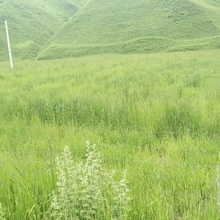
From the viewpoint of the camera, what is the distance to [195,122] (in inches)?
306

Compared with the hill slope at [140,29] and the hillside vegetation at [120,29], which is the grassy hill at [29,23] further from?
the hill slope at [140,29]

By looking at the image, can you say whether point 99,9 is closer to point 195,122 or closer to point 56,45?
point 56,45

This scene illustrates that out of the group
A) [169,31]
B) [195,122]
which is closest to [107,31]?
[169,31]

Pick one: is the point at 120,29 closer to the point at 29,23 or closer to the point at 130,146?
the point at 29,23

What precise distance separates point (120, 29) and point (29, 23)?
35.0 metres

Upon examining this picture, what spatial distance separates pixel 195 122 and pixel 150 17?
69.8m

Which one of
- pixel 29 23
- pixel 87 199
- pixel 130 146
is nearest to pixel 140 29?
pixel 29 23

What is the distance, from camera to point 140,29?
6950cm

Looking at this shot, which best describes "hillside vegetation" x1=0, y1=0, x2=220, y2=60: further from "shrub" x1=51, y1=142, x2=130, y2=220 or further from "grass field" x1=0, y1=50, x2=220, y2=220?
"shrub" x1=51, y1=142, x2=130, y2=220

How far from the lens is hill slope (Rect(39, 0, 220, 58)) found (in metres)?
59.8

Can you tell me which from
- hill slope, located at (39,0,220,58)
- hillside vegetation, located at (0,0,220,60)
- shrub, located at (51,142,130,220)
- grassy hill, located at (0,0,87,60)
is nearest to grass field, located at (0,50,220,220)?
shrub, located at (51,142,130,220)

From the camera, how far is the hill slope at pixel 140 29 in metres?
59.8

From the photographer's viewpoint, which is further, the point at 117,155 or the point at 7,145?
the point at 7,145

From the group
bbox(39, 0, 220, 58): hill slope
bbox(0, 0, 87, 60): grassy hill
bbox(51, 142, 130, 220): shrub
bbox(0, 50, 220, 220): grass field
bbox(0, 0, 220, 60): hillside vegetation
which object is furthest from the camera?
bbox(0, 0, 87, 60): grassy hill
